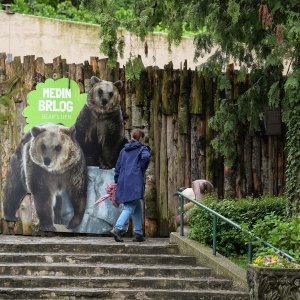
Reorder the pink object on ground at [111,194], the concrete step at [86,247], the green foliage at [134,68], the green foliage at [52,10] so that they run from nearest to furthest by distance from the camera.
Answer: the concrete step at [86,247], the pink object on ground at [111,194], the green foliage at [134,68], the green foliage at [52,10]

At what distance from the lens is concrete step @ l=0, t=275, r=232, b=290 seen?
14836 mm

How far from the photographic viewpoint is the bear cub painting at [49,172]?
60.0 ft

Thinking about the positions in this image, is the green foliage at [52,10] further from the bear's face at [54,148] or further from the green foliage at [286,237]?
the green foliage at [286,237]

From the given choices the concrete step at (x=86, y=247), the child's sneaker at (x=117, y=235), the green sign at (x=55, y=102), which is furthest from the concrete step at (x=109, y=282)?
the green sign at (x=55, y=102)

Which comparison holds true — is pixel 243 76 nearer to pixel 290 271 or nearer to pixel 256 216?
pixel 256 216

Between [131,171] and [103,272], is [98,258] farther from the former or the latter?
[131,171]

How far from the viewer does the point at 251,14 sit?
53.3 feet

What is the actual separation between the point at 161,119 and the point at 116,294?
4555 millimetres

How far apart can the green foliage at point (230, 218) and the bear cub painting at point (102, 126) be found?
2357mm

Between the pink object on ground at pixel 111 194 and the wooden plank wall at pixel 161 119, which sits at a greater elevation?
the wooden plank wall at pixel 161 119

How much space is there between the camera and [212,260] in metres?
15.2

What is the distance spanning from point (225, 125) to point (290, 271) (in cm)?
540

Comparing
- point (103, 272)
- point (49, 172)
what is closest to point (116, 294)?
point (103, 272)

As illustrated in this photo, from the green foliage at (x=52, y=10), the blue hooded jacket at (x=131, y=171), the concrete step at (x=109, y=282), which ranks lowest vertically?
the concrete step at (x=109, y=282)
